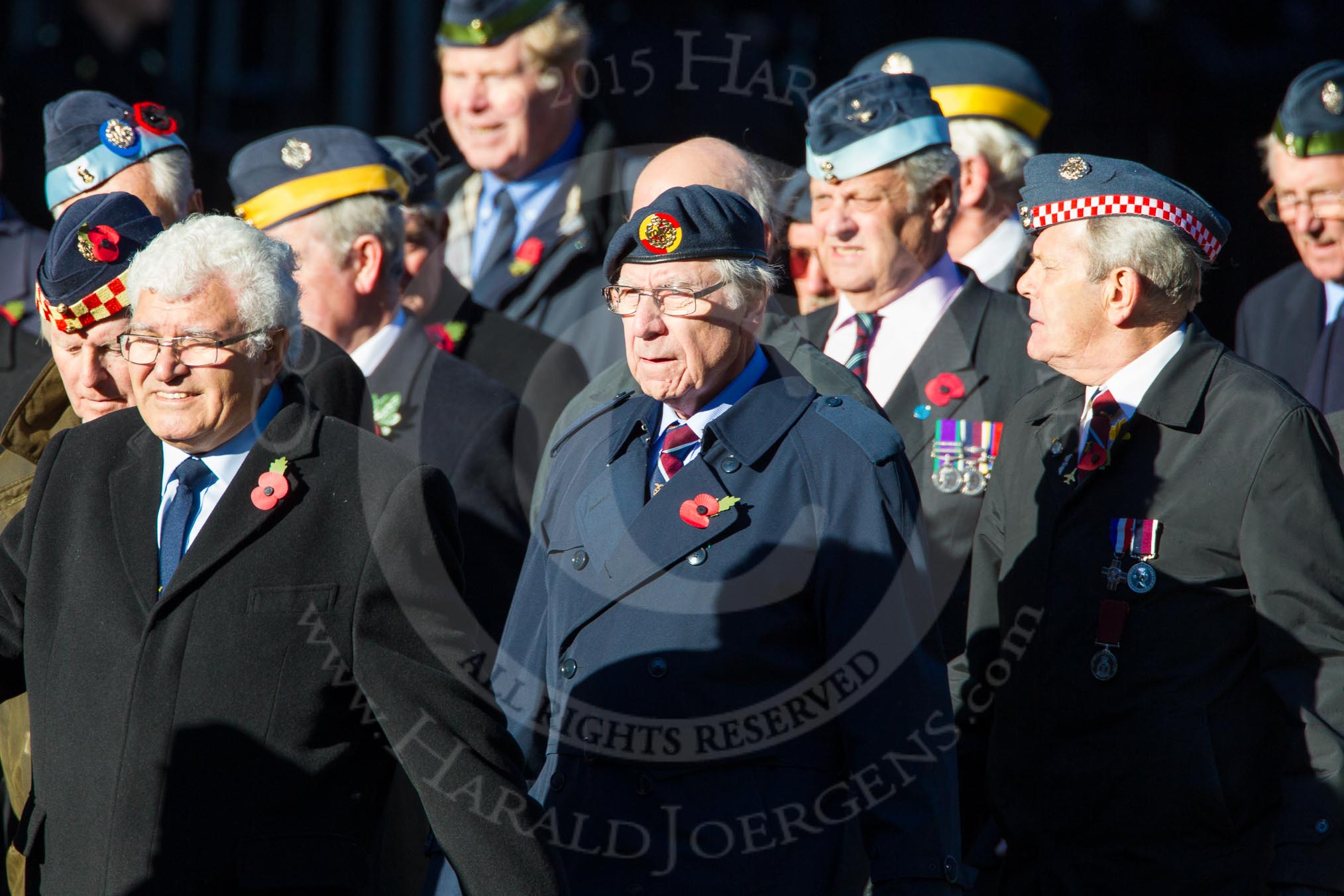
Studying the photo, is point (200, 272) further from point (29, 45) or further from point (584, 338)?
point (29, 45)

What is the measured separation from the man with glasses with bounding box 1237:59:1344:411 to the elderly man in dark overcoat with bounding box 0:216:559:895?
123 inches

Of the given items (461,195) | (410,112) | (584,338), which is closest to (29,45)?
(410,112)

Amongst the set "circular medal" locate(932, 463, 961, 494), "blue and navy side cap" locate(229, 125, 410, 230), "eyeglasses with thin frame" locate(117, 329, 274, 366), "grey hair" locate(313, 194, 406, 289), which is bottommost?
"circular medal" locate(932, 463, 961, 494)

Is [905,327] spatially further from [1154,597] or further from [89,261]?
[89,261]

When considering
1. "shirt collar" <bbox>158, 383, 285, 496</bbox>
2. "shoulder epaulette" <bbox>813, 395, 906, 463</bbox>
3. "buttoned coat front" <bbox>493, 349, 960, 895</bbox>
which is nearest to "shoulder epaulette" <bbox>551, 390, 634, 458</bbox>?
"buttoned coat front" <bbox>493, 349, 960, 895</bbox>

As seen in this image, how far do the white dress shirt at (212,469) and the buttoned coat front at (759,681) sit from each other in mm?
644

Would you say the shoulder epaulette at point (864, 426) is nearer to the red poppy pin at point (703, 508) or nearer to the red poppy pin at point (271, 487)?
the red poppy pin at point (703, 508)

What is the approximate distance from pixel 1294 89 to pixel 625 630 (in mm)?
3376

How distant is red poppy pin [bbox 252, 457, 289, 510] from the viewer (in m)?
2.85

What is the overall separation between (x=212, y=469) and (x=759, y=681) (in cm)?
105

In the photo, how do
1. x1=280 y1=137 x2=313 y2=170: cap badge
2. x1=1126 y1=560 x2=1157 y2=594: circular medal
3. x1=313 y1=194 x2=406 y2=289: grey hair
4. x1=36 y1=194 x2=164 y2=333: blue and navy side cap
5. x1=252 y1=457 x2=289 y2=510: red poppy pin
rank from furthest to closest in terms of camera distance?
x1=280 y1=137 x2=313 y2=170: cap badge, x1=313 y1=194 x2=406 y2=289: grey hair, x1=36 y1=194 x2=164 y2=333: blue and navy side cap, x1=1126 y1=560 x2=1157 y2=594: circular medal, x1=252 y1=457 x2=289 y2=510: red poppy pin

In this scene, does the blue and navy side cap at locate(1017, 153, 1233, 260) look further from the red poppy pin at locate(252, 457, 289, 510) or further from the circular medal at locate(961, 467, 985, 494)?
the red poppy pin at locate(252, 457, 289, 510)

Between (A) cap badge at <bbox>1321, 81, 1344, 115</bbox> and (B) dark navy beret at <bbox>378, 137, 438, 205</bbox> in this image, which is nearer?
(A) cap badge at <bbox>1321, 81, 1344, 115</bbox>

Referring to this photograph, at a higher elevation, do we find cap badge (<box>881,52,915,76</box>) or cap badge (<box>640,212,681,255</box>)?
cap badge (<box>881,52,915,76</box>)
